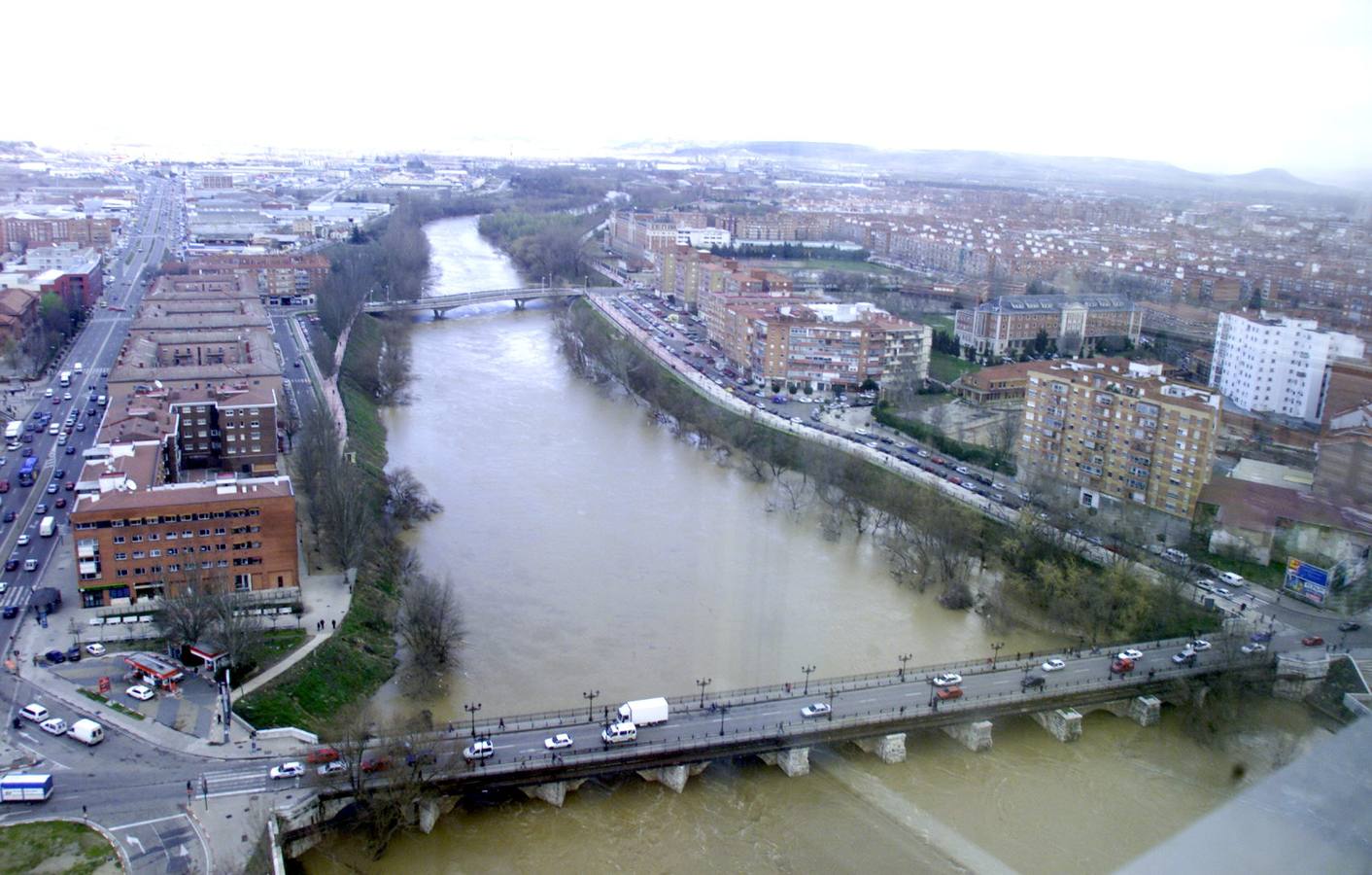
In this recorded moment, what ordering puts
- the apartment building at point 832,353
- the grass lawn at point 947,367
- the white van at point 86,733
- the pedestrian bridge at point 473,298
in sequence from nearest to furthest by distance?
the white van at point 86,733
the apartment building at point 832,353
the grass lawn at point 947,367
the pedestrian bridge at point 473,298

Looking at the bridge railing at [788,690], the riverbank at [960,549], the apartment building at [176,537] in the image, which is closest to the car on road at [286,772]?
the bridge railing at [788,690]

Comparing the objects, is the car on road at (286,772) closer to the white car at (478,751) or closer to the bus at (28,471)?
the white car at (478,751)

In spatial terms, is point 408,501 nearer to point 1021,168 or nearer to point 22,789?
point 22,789

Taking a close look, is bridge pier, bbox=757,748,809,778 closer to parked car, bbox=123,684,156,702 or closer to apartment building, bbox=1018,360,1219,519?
parked car, bbox=123,684,156,702

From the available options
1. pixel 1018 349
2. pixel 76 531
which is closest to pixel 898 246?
pixel 1018 349

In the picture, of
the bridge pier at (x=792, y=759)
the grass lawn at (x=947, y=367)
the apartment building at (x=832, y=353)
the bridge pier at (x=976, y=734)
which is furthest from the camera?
the grass lawn at (x=947, y=367)

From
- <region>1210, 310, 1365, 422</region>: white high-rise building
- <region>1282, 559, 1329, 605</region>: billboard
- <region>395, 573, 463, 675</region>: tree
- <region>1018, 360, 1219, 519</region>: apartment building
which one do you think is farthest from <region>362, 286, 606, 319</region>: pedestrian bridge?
<region>1282, 559, 1329, 605</region>: billboard
